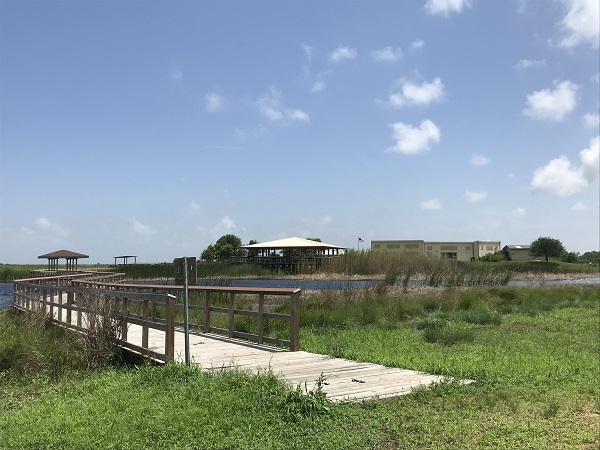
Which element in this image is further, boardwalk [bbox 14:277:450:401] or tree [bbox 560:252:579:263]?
tree [bbox 560:252:579:263]

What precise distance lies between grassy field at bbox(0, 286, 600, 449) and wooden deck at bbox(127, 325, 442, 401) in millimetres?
339

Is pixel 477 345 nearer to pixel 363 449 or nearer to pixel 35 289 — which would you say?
pixel 363 449

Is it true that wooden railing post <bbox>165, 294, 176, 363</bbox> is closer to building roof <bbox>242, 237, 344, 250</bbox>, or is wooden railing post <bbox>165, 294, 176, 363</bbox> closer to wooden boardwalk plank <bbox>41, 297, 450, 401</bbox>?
wooden boardwalk plank <bbox>41, 297, 450, 401</bbox>

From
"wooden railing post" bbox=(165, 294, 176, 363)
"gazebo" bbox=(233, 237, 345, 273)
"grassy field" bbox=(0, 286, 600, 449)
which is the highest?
"gazebo" bbox=(233, 237, 345, 273)

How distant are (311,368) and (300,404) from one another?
2158 millimetres

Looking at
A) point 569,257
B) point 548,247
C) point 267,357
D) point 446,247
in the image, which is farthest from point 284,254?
point 569,257

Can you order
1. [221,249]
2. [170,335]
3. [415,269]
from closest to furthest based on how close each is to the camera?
1. [170,335]
2. [415,269]
3. [221,249]

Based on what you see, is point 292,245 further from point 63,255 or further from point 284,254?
point 63,255

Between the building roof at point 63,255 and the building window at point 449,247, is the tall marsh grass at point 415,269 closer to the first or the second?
the building roof at point 63,255

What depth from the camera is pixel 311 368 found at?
289 inches

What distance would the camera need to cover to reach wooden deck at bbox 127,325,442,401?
6125 millimetres

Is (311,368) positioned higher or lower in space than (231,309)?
lower

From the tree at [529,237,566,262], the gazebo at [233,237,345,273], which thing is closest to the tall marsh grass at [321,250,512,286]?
the gazebo at [233,237,345,273]

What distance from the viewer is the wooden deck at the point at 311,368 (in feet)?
20.1
